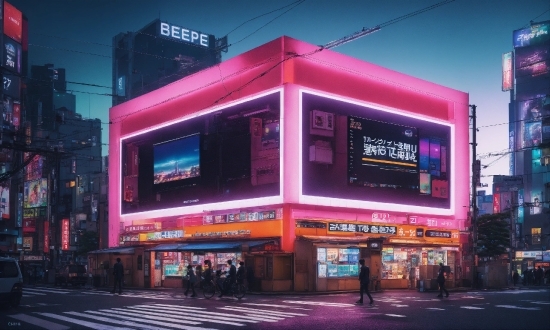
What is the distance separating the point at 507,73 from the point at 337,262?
196ft

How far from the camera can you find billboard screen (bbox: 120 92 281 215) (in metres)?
35.6

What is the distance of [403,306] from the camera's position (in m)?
22.5

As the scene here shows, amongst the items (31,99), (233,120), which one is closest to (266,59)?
(233,120)

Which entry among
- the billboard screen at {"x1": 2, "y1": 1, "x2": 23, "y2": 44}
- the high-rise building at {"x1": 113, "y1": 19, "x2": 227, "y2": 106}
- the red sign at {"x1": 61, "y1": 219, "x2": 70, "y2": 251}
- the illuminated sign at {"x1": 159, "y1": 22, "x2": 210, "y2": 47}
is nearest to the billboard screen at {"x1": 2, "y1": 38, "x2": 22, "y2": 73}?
the billboard screen at {"x1": 2, "y1": 1, "x2": 23, "y2": 44}

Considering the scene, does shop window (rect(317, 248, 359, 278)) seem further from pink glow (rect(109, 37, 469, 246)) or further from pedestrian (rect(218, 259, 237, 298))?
pedestrian (rect(218, 259, 237, 298))

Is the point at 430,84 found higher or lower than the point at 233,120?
higher

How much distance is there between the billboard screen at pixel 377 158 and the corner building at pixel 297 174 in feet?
0.30

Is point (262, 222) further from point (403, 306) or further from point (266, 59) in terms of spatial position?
point (403, 306)

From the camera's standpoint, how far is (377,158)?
38.8m

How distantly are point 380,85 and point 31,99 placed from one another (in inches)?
3913

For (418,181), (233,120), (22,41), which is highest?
(22,41)

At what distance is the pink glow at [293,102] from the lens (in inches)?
1352

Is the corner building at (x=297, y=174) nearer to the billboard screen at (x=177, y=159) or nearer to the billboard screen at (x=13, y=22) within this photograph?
the billboard screen at (x=177, y=159)

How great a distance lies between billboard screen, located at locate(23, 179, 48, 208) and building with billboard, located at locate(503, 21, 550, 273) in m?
63.9
